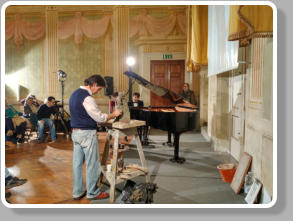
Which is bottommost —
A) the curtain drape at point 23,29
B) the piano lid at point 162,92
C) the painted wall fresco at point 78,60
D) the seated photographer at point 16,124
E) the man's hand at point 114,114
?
the seated photographer at point 16,124

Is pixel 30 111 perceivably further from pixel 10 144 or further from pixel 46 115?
pixel 10 144

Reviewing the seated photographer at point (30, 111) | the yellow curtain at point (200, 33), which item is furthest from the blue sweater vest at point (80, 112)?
the seated photographer at point (30, 111)

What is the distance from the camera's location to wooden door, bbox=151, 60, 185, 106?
8.49 meters

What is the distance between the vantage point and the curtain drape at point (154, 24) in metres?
8.03

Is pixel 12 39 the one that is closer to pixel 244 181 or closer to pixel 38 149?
pixel 38 149

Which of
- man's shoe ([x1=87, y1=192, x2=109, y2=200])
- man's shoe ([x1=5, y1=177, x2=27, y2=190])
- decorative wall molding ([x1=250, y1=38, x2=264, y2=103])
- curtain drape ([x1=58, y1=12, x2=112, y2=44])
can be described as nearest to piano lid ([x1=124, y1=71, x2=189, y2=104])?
decorative wall molding ([x1=250, y1=38, x2=264, y2=103])

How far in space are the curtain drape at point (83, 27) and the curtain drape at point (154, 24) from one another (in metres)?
0.97

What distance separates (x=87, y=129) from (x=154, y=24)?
20.8 feet

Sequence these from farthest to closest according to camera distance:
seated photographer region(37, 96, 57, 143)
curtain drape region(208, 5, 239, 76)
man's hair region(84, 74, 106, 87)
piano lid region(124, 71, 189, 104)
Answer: seated photographer region(37, 96, 57, 143) < piano lid region(124, 71, 189, 104) < curtain drape region(208, 5, 239, 76) < man's hair region(84, 74, 106, 87)

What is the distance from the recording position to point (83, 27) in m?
8.42

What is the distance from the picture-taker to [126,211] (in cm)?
208

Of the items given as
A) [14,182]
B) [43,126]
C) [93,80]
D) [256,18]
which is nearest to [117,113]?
[93,80]

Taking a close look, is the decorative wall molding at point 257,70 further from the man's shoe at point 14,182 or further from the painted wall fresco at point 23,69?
the painted wall fresco at point 23,69

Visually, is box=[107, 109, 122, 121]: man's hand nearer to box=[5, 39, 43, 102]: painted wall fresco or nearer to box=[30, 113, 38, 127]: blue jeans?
box=[30, 113, 38, 127]: blue jeans
